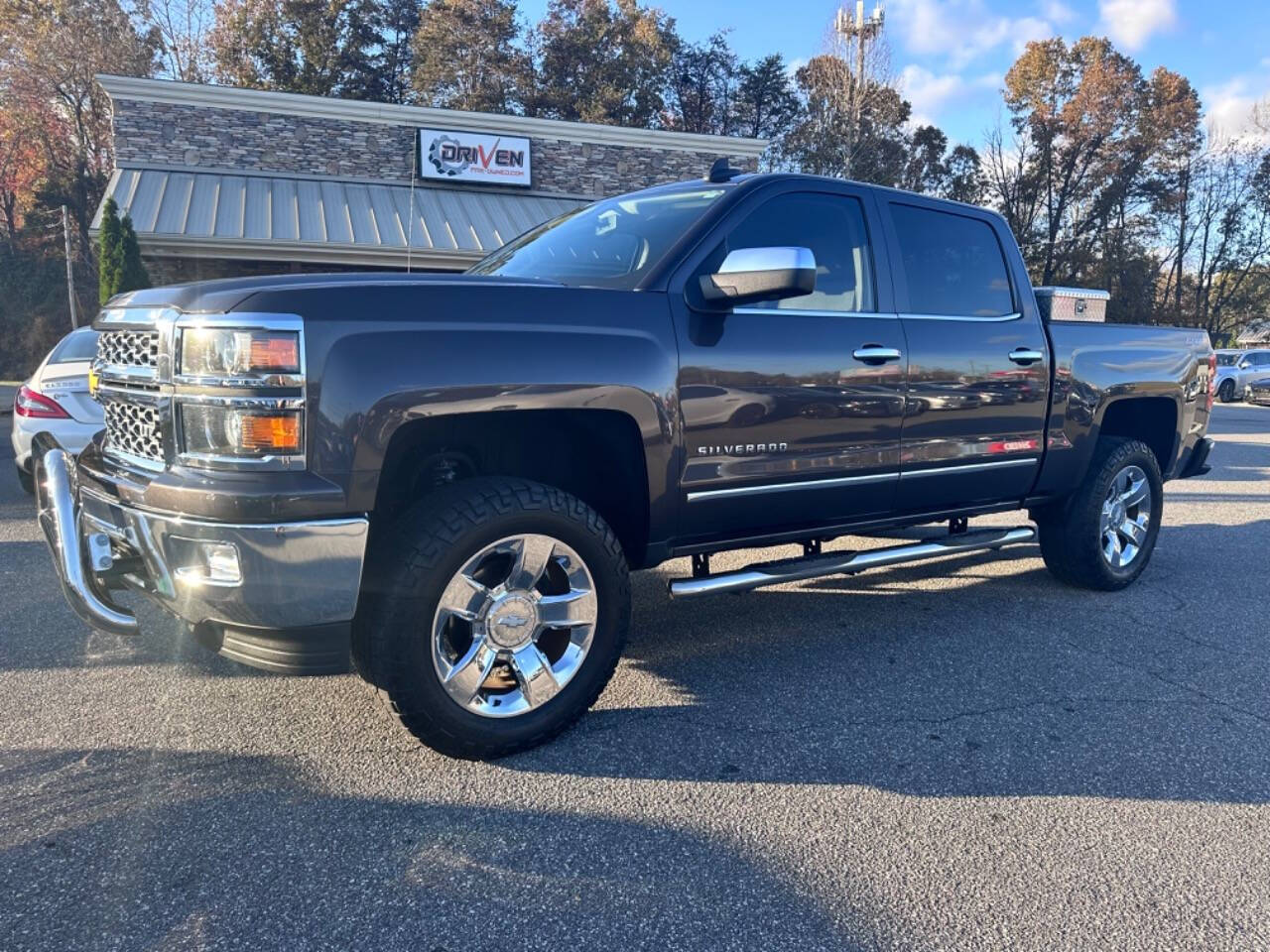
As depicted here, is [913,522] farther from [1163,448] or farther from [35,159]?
[35,159]

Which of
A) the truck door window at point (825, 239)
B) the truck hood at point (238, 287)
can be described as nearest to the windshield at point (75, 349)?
the truck hood at point (238, 287)

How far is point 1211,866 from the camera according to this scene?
2.54 metres

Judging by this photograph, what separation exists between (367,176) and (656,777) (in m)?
17.8

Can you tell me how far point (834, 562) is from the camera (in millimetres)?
3992

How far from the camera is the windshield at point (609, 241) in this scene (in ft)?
11.7

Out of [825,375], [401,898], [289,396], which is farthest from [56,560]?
[825,375]

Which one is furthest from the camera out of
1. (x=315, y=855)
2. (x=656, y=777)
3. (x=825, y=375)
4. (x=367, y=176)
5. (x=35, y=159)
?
(x=35, y=159)

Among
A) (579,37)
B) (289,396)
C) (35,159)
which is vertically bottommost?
(289,396)

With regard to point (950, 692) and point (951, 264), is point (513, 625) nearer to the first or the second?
point (950, 692)

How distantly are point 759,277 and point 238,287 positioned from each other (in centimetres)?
171

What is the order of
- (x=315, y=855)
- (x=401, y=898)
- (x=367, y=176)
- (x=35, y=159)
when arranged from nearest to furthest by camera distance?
(x=401, y=898)
(x=315, y=855)
(x=367, y=176)
(x=35, y=159)

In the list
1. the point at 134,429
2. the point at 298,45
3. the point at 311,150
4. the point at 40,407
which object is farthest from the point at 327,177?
the point at 298,45

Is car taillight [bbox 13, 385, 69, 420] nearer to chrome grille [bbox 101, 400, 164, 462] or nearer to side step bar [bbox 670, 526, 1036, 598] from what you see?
chrome grille [bbox 101, 400, 164, 462]

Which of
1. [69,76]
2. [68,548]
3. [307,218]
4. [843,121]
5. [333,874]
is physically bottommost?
[333,874]
